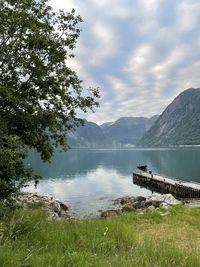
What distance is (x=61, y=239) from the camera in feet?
32.3

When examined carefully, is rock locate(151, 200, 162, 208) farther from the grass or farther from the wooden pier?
the grass

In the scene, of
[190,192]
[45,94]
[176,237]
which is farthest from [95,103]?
[190,192]

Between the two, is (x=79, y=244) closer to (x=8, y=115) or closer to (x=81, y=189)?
(x=8, y=115)

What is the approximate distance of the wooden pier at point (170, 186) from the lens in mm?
55562

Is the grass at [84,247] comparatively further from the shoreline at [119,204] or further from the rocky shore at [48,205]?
the rocky shore at [48,205]

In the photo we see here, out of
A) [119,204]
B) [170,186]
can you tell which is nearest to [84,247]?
[119,204]

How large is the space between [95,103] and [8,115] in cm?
603

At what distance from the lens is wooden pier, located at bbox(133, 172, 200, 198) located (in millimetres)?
55562

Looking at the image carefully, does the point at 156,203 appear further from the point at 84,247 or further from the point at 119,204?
the point at 84,247

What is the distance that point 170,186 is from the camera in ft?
→ 212

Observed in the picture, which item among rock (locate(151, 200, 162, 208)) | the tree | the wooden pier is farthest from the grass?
the wooden pier

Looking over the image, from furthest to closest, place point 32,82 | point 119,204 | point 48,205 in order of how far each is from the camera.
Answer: point 119,204, point 48,205, point 32,82

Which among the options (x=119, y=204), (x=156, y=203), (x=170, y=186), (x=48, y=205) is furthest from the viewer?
(x=170, y=186)

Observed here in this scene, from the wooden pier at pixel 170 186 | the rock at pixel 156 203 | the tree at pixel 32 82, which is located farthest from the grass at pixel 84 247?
the wooden pier at pixel 170 186
